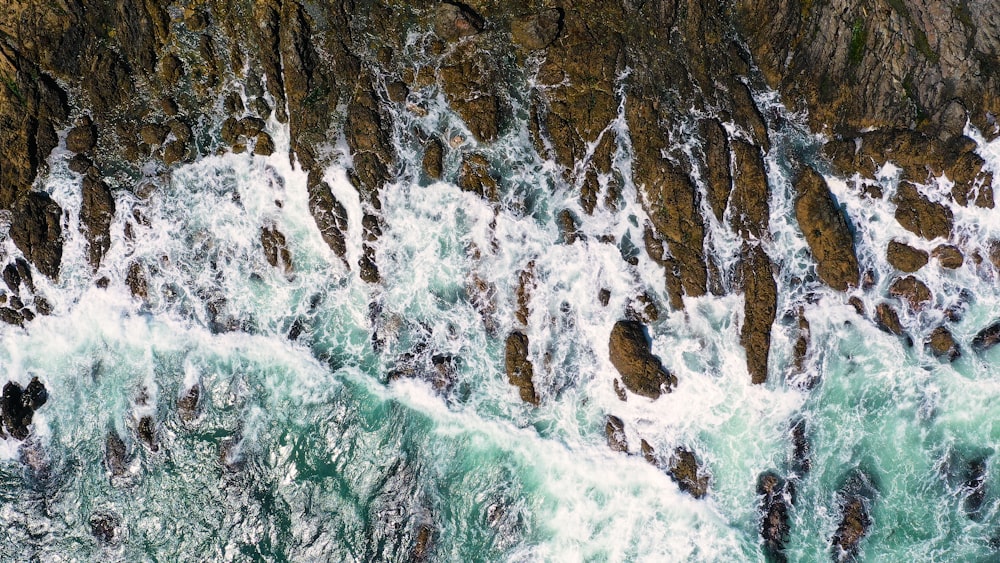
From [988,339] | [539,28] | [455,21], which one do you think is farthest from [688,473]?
[455,21]

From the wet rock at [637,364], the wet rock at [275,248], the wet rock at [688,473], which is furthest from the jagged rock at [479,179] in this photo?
the wet rock at [688,473]

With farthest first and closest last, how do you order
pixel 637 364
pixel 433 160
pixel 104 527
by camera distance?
pixel 433 160, pixel 637 364, pixel 104 527

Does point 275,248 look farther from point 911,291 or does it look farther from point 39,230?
point 911,291

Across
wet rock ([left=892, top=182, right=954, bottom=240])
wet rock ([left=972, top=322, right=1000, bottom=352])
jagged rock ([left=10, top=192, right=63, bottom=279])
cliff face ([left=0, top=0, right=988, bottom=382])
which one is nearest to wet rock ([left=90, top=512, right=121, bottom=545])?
jagged rock ([left=10, top=192, right=63, bottom=279])

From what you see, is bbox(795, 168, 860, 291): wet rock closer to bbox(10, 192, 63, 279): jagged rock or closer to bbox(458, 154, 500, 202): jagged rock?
bbox(458, 154, 500, 202): jagged rock

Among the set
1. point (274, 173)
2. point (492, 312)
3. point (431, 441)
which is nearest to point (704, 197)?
point (492, 312)

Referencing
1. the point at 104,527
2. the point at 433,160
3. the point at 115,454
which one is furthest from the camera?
the point at 433,160
